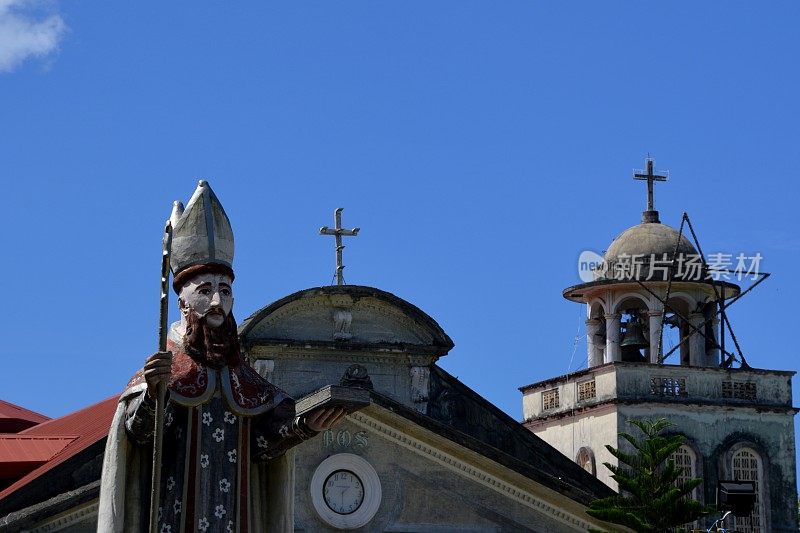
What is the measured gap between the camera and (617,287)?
40594 millimetres

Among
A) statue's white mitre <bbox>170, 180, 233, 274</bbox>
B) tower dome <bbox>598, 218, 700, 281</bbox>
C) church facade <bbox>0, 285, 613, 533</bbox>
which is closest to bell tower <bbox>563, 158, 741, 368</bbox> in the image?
tower dome <bbox>598, 218, 700, 281</bbox>

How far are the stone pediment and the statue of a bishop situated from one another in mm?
17391

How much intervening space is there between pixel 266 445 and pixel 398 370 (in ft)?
61.0

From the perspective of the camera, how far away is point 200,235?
14.9 metres

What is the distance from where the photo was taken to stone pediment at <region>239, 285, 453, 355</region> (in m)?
32.5

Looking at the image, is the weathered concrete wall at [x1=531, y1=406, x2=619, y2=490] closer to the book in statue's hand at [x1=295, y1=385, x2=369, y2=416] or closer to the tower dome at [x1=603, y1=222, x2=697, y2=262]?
the tower dome at [x1=603, y1=222, x2=697, y2=262]

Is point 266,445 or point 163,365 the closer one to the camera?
point 163,365

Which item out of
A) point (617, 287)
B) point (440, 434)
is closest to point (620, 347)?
point (617, 287)

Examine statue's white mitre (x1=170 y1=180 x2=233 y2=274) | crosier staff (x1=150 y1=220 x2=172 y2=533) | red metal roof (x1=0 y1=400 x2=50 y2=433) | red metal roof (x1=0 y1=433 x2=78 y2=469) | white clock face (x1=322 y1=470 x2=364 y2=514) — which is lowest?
crosier staff (x1=150 y1=220 x2=172 y2=533)

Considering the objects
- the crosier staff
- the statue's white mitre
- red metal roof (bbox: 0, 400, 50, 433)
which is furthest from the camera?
red metal roof (bbox: 0, 400, 50, 433)

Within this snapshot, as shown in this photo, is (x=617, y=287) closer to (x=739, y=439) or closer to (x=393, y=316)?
(x=739, y=439)

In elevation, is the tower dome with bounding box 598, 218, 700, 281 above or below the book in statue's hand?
above

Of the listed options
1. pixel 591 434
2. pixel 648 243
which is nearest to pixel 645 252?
pixel 648 243

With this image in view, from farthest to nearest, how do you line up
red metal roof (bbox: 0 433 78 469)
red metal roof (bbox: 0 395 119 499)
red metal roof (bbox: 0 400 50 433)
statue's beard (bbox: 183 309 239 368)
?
red metal roof (bbox: 0 400 50 433) < red metal roof (bbox: 0 433 78 469) < red metal roof (bbox: 0 395 119 499) < statue's beard (bbox: 183 309 239 368)
